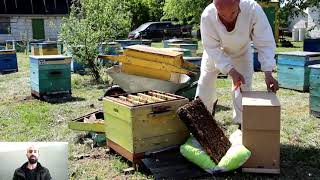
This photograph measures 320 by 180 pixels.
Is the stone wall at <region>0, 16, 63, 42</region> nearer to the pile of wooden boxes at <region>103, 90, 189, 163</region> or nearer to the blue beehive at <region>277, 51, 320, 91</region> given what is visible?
the blue beehive at <region>277, 51, 320, 91</region>

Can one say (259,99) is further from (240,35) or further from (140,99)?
(140,99)

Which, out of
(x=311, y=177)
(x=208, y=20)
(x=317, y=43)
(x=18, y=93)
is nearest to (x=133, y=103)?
(x=208, y=20)

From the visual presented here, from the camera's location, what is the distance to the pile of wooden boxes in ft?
12.7

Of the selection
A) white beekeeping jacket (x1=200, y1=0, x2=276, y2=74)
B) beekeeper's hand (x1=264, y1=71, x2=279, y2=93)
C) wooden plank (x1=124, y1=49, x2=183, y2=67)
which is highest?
white beekeeping jacket (x1=200, y1=0, x2=276, y2=74)

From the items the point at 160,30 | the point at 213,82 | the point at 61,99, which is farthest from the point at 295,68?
the point at 160,30

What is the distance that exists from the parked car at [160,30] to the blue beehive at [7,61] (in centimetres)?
1709

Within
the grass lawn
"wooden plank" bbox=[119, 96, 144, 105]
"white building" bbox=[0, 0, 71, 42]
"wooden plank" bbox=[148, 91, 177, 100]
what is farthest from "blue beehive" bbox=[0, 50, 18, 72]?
"white building" bbox=[0, 0, 71, 42]

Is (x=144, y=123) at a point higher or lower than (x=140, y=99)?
lower

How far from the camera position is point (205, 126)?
3967 mm

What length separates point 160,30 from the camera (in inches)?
1256

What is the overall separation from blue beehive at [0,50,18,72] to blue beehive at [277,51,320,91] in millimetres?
8056

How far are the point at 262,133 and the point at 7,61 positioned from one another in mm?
10750

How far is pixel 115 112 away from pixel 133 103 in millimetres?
207

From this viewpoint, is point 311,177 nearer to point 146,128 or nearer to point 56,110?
point 146,128
